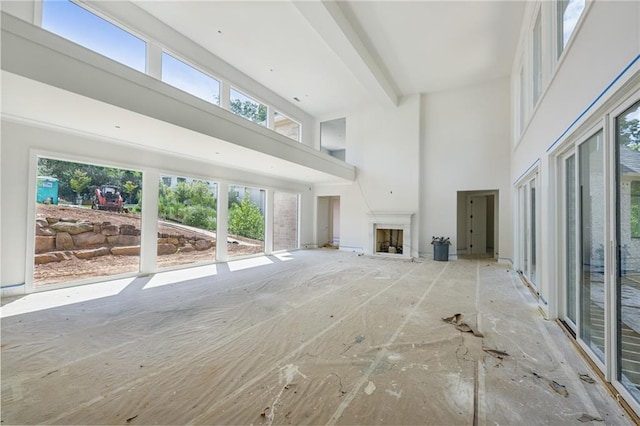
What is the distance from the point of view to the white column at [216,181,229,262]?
7.58m

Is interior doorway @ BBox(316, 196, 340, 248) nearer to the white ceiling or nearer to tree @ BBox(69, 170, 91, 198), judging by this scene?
the white ceiling

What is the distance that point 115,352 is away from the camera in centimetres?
268

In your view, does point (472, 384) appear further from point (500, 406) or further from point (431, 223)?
point (431, 223)

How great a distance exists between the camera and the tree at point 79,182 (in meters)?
5.01

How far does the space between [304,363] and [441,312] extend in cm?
223

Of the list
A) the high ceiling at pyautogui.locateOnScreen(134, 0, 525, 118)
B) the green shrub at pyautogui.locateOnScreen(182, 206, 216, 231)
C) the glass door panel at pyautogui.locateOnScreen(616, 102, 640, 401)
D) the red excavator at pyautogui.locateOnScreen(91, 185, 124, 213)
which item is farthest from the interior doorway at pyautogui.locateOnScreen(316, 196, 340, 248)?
the glass door panel at pyautogui.locateOnScreen(616, 102, 640, 401)

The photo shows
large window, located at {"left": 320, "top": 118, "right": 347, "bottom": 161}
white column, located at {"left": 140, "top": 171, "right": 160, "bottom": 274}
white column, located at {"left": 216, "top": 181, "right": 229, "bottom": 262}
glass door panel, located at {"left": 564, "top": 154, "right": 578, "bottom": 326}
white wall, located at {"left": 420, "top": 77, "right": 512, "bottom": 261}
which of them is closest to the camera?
glass door panel, located at {"left": 564, "top": 154, "right": 578, "bottom": 326}

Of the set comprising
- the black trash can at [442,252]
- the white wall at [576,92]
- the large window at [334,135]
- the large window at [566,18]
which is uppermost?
the large window at [334,135]

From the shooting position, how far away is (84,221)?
521cm

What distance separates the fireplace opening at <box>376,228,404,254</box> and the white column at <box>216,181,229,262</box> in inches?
206

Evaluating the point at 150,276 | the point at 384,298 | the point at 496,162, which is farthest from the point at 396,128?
the point at 150,276

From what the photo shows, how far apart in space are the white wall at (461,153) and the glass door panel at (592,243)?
5.93 metres

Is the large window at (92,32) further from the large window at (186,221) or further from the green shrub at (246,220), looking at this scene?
the green shrub at (246,220)

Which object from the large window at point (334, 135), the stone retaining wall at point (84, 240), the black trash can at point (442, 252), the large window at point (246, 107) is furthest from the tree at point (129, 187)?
the black trash can at point (442, 252)
